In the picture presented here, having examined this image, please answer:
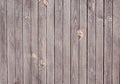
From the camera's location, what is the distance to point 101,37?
10.5ft

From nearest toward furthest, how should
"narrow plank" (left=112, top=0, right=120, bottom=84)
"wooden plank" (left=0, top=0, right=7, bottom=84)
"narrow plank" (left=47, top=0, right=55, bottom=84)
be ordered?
"narrow plank" (left=112, top=0, right=120, bottom=84) < "narrow plank" (left=47, top=0, right=55, bottom=84) < "wooden plank" (left=0, top=0, right=7, bottom=84)

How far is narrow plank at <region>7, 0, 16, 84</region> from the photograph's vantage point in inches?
133

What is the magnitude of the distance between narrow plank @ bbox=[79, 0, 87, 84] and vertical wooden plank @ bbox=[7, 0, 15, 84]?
2.33 ft

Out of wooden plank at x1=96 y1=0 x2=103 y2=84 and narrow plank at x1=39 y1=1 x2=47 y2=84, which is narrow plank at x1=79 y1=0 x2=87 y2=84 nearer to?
wooden plank at x1=96 y1=0 x2=103 y2=84

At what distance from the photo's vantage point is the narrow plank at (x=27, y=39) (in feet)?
11.0

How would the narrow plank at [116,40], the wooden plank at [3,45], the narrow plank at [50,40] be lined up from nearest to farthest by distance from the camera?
the narrow plank at [116,40], the narrow plank at [50,40], the wooden plank at [3,45]

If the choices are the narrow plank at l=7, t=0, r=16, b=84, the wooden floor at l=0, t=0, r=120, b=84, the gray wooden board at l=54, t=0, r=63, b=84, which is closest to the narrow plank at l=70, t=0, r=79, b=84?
the wooden floor at l=0, t=0, r=120, b=84

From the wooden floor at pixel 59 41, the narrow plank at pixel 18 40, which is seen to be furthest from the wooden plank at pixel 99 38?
the narrow plank at pixel 18 40

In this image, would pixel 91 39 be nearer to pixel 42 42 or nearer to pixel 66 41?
pixel 66 41

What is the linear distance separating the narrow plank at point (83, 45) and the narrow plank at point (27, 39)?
53 centimetres

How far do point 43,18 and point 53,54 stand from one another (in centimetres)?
38

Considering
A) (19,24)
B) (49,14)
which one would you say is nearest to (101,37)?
(49,14)

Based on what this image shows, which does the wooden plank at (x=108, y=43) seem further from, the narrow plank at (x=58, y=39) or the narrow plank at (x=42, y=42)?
the narrow plank at (x=42, y=42)

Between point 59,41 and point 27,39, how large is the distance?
34cm
